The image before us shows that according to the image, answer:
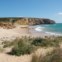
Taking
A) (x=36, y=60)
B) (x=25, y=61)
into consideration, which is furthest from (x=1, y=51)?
(x=36, y=60)

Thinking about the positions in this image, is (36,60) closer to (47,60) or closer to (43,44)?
(47,60)

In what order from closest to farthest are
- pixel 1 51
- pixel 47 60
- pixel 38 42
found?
1. pixel 47 60
2. pixel 1 51
3. pixel 38 42

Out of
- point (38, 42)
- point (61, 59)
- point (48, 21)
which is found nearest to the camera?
point (61, 59)

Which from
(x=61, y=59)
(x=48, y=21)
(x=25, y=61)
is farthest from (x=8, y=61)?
(x=48, y=21)

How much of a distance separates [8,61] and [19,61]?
19.6 inches

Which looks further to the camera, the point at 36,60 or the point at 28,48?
the point at 28,48

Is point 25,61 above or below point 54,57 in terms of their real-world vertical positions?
below

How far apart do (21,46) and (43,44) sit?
1748 millimetres

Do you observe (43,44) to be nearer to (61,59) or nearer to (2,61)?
(2,61)

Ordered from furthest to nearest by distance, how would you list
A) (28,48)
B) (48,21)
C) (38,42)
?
1. (48,21)
2. (38,42)
3. (28,48)

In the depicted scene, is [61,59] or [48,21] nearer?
[61,59]

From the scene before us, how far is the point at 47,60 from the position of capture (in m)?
6.46

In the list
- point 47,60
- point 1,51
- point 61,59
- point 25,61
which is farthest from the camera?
point 1,51

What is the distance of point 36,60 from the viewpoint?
6680 millimetres
